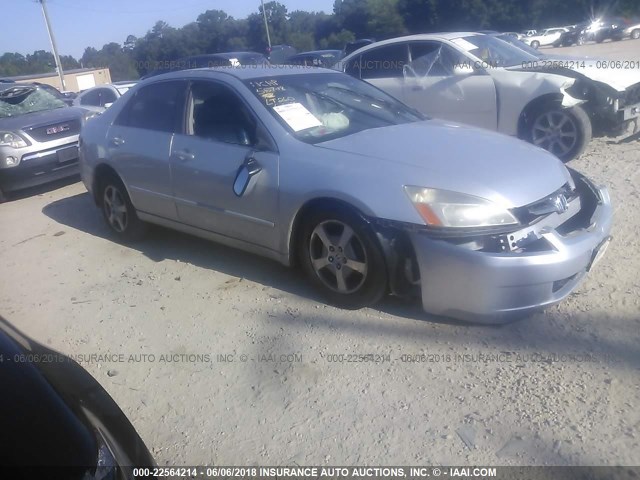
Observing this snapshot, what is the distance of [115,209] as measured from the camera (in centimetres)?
568

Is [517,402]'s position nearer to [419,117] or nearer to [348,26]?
[419,117]

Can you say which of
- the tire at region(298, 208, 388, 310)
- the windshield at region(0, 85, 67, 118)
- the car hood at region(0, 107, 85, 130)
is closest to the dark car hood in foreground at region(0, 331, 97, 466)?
the tire at region(298, 208, 388, 310)

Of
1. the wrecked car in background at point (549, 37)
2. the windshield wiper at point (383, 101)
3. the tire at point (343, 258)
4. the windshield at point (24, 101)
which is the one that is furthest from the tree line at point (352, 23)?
the tire at point (343, 258)

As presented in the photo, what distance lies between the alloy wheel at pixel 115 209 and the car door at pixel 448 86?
402 cm

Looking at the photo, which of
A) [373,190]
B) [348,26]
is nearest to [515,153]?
[373,190]

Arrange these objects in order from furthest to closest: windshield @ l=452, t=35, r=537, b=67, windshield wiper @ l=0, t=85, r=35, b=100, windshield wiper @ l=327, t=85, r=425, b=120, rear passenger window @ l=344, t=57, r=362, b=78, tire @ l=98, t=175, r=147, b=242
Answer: windshield wiper @ l=0, t=85, r=35, b=100
rear passenger window @ l=344, t=57, r=362, b=78
windshield @ l=452, t=35, r=537, b=67
tire @ l=98, t=175, r=147, b=242
windshield wiper @ l=327, t=85, r=425, b=120

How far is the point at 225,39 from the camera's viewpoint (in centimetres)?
4234

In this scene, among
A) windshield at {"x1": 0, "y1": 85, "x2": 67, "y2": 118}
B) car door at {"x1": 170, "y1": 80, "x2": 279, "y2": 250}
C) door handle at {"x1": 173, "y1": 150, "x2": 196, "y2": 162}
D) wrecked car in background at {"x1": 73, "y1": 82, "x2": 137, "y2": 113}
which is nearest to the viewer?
car door at {"x1": 170, "y1": 80, "x2": 279, "y2": 250}

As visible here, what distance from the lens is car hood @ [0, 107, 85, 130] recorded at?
819cm

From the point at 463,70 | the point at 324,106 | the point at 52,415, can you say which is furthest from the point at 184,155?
the point at 463,70

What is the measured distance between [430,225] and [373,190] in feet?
1.41

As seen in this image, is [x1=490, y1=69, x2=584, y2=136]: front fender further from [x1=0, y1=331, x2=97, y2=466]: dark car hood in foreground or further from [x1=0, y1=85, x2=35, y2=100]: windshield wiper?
[x1=0, y1=85, x2=35, y2=100]: windshield wiper

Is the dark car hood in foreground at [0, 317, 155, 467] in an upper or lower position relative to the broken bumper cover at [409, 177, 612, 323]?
upper

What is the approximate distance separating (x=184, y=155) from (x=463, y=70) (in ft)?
13.6
